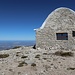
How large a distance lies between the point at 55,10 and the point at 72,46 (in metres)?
7.40

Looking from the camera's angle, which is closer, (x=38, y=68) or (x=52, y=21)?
(x=38, y=68)

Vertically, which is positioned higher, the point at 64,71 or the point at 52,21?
the point at 52,21

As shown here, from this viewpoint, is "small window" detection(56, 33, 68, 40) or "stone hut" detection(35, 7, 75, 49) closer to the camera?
"stone hut" detection(35, 7, 75, 49)

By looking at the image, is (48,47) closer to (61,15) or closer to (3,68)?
(61,15)

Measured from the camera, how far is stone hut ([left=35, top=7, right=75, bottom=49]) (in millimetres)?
27750

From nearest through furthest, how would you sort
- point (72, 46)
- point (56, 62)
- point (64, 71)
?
point (64, 71), point (56, 62), point (72, 46)

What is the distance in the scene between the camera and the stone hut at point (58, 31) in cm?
2775

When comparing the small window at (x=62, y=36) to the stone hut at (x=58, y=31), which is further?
the small window at (x=62, y=36)

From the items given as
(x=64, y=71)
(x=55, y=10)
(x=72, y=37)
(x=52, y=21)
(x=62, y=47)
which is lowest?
(x=64, y=71)

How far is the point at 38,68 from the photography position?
1666cm

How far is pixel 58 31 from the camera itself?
2822 cm

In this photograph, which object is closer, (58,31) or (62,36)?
(58,31)

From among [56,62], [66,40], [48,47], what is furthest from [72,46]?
[56,62]

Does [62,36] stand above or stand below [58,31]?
below
